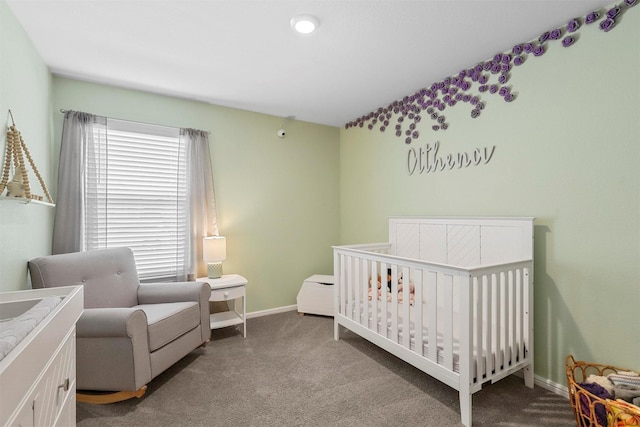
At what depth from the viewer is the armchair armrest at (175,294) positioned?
237 cm

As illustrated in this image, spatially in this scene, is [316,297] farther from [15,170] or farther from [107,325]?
[15,170]

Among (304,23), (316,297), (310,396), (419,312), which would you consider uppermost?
(304,23)

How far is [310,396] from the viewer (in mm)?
1855

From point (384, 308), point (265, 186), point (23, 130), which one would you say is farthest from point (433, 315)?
point (23, 130)

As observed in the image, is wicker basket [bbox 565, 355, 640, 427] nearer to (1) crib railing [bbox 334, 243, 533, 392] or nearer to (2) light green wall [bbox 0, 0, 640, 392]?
(2) light green wall [bbox 0, 0, 640, 392]

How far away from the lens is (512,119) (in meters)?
2.09

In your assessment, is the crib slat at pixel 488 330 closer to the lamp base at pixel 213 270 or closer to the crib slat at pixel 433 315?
the crib slat at pixel 433 315

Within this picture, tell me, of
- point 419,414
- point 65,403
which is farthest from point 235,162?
point 419,414

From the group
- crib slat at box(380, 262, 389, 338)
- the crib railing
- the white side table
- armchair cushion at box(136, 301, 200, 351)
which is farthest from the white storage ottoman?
armchair cushion at box(136, 301, 200, 351)

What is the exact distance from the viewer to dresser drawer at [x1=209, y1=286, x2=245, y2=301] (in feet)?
8.63

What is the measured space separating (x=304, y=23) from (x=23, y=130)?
184 centimetres

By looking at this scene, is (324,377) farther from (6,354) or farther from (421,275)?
(6,354)

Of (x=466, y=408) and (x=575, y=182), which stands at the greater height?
(x=575, y=182)

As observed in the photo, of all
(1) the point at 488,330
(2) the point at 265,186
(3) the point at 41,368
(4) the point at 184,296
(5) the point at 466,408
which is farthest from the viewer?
(2) the point at 265,186
